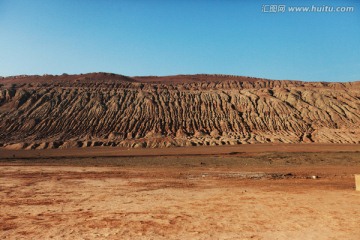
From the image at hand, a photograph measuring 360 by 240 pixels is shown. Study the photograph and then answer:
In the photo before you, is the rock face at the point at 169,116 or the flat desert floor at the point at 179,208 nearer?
the flat desert floor at the point at 179,208

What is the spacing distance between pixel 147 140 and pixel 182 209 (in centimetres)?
4465

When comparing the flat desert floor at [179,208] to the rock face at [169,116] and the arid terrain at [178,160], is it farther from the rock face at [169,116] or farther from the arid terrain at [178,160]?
the rock face at [169,116]

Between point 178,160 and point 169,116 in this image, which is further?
point 169,116

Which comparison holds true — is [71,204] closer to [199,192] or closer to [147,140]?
[199,192]

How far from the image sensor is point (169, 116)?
69.6 metres

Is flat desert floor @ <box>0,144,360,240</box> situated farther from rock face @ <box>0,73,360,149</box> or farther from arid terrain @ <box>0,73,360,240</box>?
rock face @ <box>0,73,360,149</box>

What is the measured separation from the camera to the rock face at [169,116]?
57.7 m

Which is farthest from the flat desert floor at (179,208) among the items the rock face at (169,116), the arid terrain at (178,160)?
the rock face at (169,116)

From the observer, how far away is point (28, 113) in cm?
6731

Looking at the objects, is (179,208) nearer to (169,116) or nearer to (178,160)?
(178,160)

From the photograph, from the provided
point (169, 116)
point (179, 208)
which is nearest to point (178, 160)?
point (179, 208)

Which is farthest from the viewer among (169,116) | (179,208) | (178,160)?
(169,116)

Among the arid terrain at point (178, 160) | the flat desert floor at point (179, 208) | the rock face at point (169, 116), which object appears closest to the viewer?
the flat desert floor at point (179, 208)

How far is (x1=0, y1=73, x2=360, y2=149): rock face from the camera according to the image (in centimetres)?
5766
